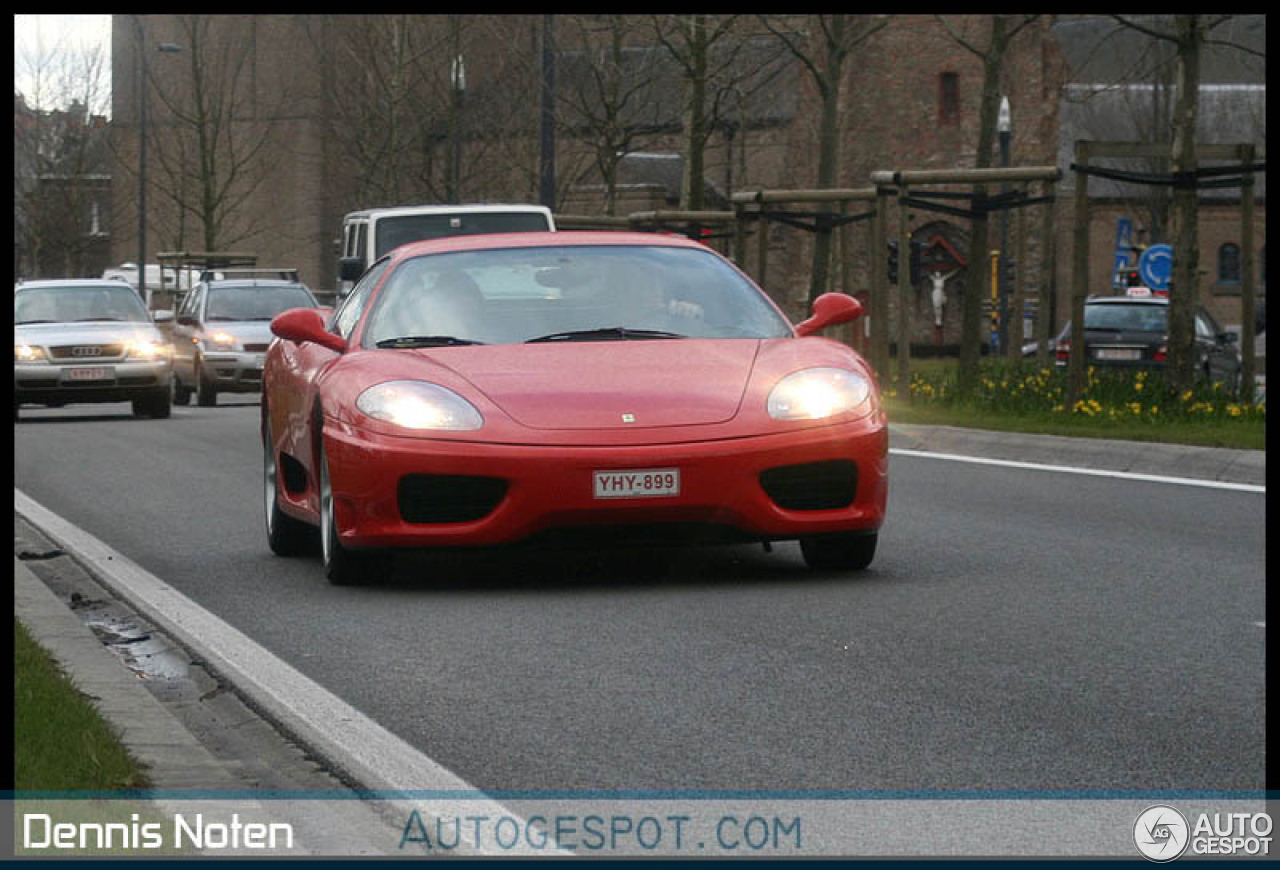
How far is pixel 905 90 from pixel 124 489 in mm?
64118

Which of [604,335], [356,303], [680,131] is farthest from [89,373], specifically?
[680,131]

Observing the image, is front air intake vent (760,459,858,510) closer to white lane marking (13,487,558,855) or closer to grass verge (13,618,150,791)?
white lane marking (13,487,558,855)

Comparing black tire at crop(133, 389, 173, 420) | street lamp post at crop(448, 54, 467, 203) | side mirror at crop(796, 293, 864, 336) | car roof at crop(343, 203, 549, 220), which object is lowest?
black tire at crop(133, 389, 173, 420)

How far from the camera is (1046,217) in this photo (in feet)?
77.5

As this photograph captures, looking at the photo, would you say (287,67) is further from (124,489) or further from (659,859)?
(659,859)

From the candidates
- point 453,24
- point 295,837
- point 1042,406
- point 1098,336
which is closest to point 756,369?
point 295,837

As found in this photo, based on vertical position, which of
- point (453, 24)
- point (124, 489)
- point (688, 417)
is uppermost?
point (453, 24)

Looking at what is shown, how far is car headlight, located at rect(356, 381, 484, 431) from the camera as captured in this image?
9195mm

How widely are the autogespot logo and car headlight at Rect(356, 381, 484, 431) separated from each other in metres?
4.30

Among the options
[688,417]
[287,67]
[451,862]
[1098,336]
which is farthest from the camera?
[287,67]

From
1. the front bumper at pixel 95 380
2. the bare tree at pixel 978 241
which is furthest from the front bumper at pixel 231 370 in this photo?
the bare tree at pixel 978 241

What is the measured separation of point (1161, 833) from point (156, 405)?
23.3 meters

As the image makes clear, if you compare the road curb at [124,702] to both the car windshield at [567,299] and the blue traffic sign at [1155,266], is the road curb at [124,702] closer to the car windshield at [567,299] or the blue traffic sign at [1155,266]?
the car windshield at [567,299]

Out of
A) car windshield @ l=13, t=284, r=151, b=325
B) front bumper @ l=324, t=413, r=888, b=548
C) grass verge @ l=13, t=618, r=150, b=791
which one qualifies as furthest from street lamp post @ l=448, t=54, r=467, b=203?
grass verge @ l=13, t=618, r=150, b=791
